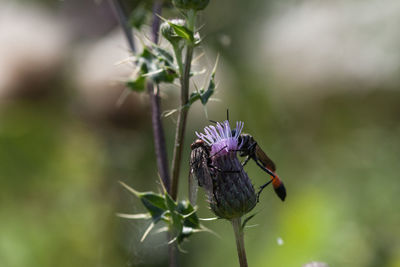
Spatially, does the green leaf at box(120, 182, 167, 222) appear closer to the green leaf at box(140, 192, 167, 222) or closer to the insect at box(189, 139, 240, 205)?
the green leaf at box(140, 192, 167, 222)

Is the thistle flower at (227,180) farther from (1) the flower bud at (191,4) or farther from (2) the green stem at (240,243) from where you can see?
(1) the flower bud at (191,4)

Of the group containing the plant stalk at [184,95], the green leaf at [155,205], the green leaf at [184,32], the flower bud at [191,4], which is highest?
the flower bud at [191,4]

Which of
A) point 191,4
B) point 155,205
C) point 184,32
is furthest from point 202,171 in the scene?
point 191,4

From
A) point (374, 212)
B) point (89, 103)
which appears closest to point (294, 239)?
point (374, 212)

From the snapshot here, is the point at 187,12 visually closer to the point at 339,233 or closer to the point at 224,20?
the point at 339,233

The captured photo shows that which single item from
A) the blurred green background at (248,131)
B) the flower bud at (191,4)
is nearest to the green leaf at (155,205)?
the flower bud at (191,4)

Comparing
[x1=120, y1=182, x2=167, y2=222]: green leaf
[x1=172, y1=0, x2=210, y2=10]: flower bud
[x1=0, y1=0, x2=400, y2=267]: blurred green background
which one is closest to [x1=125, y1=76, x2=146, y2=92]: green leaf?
[x1=172, y1=0, x2=210, y2=10]: flower bud

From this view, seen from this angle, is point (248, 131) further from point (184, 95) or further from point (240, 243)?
point (240, 243)
